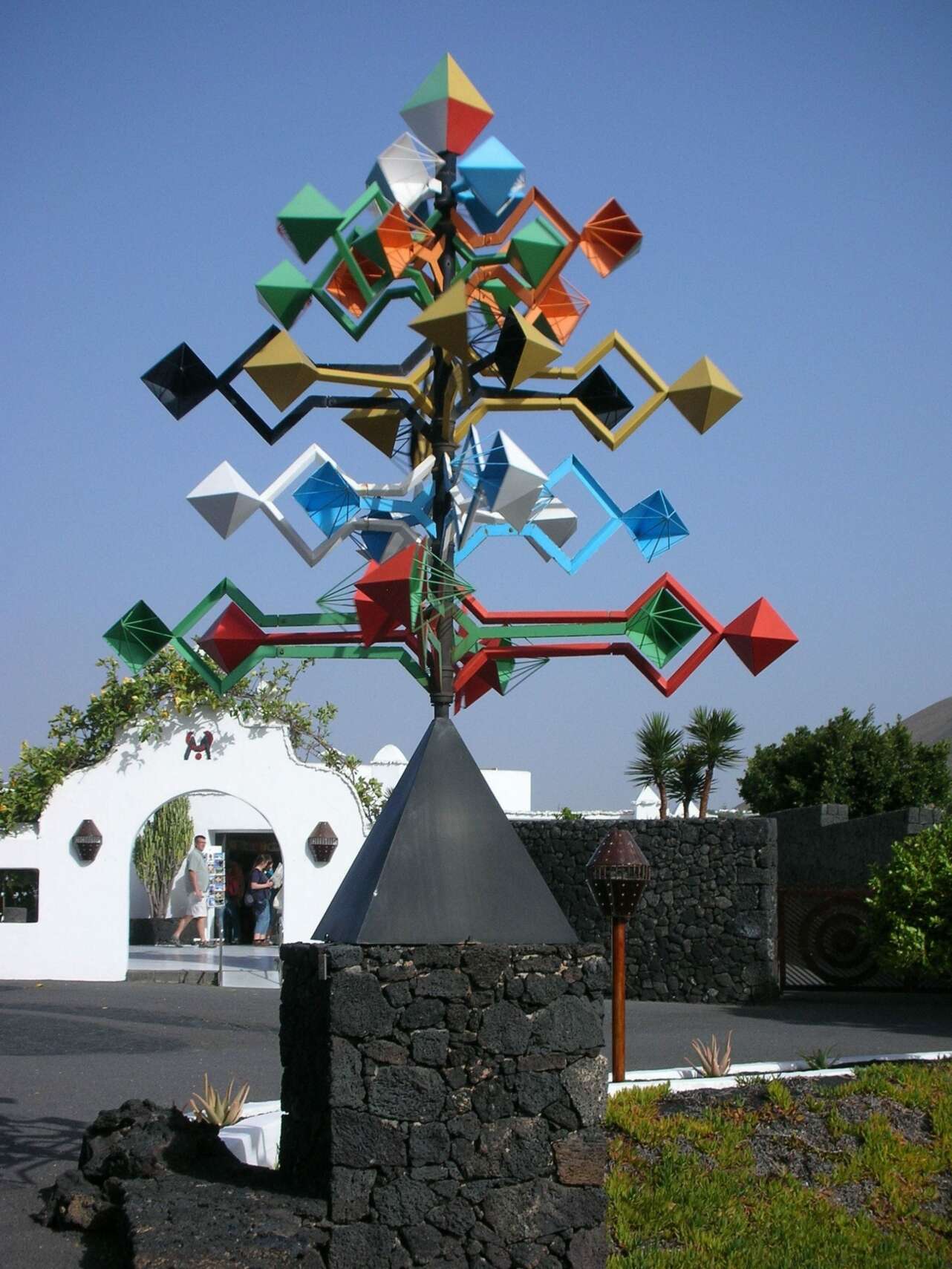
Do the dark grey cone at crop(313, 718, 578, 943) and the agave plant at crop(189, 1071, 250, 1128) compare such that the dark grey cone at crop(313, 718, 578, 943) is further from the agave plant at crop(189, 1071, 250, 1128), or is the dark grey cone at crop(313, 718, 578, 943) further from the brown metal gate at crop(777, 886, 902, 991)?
the brown metal gate at crop(777, 886, 902, 991)

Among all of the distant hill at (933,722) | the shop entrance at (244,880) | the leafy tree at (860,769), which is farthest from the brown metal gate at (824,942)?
the distant hill at (933,722)

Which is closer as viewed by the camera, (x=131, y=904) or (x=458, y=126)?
(x=458, y=126)

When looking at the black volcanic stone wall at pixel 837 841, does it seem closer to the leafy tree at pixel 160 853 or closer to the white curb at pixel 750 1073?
the white curb at pixel 750 1073

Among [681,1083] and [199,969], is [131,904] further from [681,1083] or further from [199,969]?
[681,1083]

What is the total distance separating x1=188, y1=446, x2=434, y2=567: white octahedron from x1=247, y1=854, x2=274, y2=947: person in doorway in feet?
52.9

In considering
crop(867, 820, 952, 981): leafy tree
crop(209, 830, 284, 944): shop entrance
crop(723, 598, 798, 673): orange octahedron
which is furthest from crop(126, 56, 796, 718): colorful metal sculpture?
crop(209, 830, 284, 944): shop entrance

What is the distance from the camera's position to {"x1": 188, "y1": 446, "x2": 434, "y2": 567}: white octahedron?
25.0 ft

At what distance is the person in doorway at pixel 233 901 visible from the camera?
80.5 ft

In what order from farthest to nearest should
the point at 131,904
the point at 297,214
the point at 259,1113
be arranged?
the point at 131,904 < the point at 259,1113 < the point at 297,214

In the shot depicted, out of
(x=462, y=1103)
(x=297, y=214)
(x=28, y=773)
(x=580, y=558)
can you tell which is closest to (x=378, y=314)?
(x=297, y=214)

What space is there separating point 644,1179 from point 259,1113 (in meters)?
2.51

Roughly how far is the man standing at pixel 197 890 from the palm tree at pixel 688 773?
983 cm

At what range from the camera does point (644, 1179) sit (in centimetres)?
785

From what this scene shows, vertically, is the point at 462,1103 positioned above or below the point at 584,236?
below
